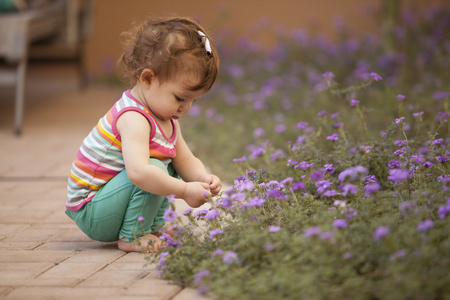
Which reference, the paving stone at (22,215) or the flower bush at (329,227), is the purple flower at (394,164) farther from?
the paving stone at (22,215)

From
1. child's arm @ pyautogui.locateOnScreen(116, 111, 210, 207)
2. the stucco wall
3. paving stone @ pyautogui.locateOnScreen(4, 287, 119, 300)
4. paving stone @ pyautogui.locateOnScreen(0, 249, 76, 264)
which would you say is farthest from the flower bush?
the stucco wall

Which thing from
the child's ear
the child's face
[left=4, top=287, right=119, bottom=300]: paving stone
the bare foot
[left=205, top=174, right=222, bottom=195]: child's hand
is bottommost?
[left=4, top=287, right=119, bottom=300]: paving stone

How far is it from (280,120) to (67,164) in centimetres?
165

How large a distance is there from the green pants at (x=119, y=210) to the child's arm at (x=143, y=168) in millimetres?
93

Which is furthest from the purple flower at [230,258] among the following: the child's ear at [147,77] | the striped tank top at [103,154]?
the child's ear at [147,77]

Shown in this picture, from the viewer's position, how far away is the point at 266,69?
6477 mm

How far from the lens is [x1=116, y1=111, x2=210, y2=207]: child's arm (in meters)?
2.29

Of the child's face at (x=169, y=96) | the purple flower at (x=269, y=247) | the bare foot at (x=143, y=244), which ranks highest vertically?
the child's face at (x=169, y=96)

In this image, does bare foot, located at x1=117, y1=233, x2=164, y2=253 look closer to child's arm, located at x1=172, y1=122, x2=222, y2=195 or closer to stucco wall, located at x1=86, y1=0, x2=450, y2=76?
child's arm, located at x1=172, y1=122, x2=222, y2=195

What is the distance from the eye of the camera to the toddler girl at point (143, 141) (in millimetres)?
2348

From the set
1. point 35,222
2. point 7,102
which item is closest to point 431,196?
point 35,222

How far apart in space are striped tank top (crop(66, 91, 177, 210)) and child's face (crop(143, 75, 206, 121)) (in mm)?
46

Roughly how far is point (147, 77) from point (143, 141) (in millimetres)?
268

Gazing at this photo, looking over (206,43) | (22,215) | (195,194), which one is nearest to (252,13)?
(22,215)
